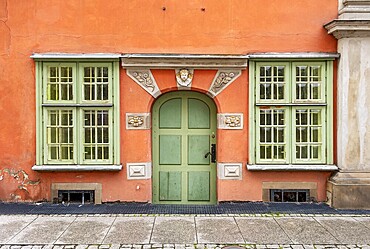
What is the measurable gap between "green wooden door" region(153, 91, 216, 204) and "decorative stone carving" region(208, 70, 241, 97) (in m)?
0.36

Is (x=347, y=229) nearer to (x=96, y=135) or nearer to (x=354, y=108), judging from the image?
(x=354, y=108)

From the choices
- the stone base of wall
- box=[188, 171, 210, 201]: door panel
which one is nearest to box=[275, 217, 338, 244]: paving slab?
the stone base of wall

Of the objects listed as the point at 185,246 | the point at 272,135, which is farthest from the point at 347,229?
the point at 185,246

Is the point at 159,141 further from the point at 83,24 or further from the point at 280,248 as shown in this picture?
the point at 280,248

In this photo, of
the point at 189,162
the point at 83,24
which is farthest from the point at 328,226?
the point at 83,24

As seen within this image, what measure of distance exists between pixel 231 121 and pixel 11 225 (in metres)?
4.64

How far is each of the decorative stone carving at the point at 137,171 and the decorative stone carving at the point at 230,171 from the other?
5.20 ft

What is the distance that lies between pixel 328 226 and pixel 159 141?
3.79 m

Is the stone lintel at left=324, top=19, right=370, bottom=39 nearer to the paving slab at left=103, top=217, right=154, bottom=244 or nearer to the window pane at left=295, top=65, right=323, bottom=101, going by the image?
the window pane at left=295, top=65, right=323, bottom=101

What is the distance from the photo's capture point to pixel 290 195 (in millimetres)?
8281

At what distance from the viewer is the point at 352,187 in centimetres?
776

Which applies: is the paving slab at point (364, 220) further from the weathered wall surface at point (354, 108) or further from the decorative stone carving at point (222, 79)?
the decorative stone carving at point (222, 79)

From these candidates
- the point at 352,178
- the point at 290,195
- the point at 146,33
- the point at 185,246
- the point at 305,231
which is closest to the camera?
the point at 185,246

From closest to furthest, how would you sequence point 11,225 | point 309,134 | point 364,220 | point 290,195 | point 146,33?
1. point 11,225
2. point 364,220
3. point 146,33
4. point 309,134
5. point 290,195
